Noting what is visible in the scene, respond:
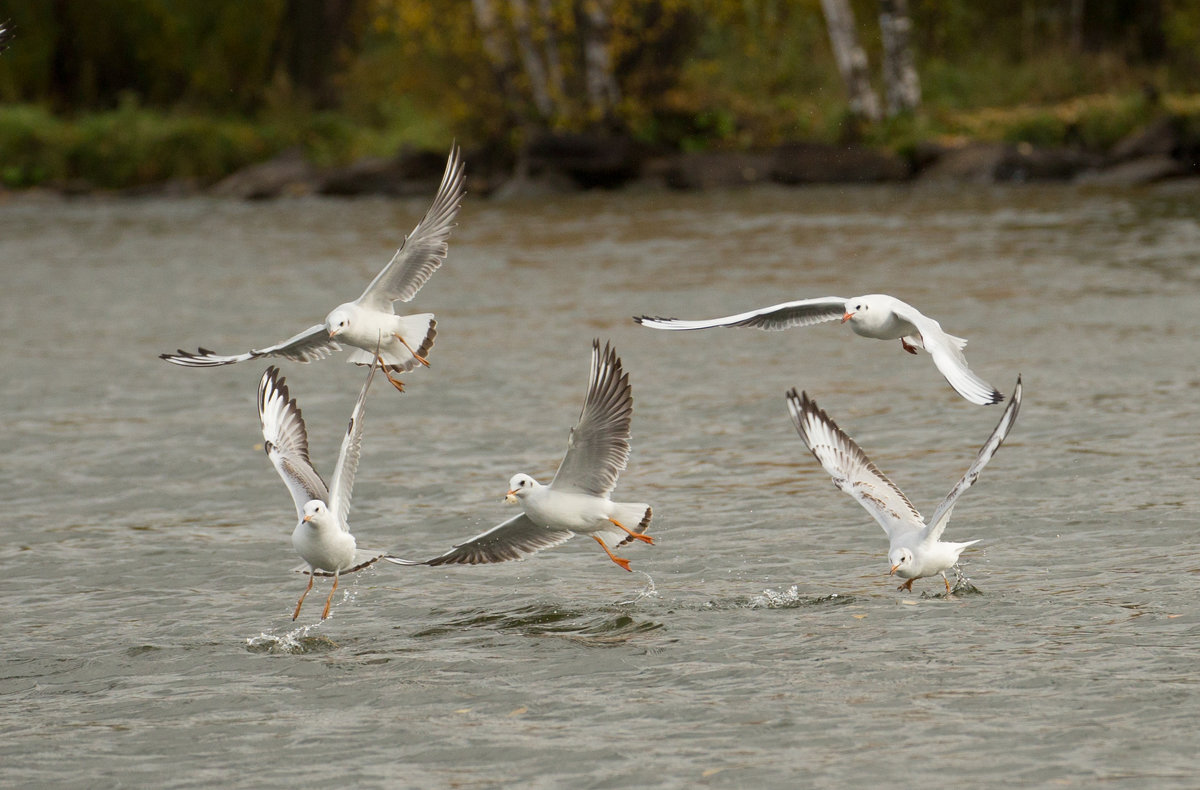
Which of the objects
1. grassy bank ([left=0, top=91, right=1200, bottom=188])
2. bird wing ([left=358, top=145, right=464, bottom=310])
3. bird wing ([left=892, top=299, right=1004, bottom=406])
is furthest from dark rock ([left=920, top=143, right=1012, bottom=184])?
bird wing ([left=892, top=299, right=1004, bottom=406])

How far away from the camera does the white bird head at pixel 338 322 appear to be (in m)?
9.16

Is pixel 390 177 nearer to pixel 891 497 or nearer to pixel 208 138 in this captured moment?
pixel 208 138

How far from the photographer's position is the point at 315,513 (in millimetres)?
8156

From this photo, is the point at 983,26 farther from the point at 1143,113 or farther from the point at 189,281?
the point at 189,281

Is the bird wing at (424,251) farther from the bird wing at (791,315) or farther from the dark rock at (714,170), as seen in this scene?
the dark rock at (714,170)

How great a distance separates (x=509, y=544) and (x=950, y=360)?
7.65 feet

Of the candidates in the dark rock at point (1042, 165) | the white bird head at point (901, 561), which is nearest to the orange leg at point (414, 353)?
the white bird head at point (901, 561)

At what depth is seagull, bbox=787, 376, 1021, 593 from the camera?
327 inches

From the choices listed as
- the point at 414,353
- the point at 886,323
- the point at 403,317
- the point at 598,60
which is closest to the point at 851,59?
the point at 598,60

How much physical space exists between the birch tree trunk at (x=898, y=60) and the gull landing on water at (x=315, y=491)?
27.5 meters

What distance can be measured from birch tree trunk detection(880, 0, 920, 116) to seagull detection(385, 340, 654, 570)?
28.0 m

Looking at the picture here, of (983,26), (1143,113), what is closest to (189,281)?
(1143,113)

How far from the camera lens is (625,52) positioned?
3681 cm

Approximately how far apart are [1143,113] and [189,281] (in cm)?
1899
